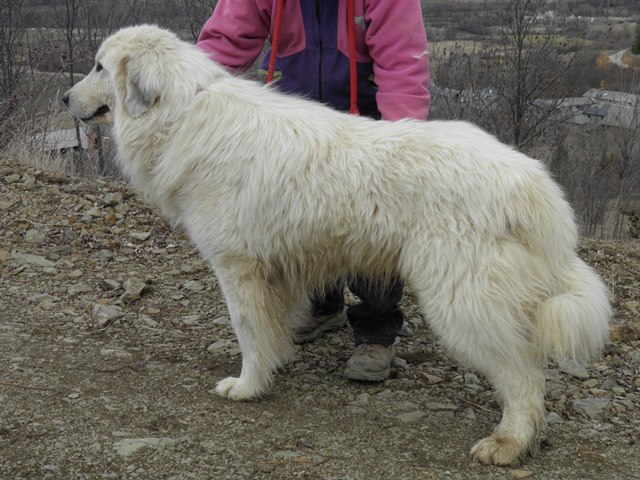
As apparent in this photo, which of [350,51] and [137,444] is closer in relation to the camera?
[137,444]

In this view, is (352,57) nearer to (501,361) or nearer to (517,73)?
(501,361)

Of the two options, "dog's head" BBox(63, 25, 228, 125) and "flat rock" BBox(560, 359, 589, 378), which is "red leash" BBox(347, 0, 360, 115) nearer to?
"dog's head" BBox(63, 25, 228, 125)

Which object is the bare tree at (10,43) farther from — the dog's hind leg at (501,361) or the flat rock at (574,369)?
the dog's hind leg at (501,361)

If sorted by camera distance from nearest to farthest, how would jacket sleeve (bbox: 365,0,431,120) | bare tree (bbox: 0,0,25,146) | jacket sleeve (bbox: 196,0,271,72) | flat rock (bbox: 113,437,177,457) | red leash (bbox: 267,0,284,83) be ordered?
flat rock (bbox: 113,437,177,457), jacket sleeve (bbox: 365,0,431,120), red leash (bbox: 267,0,284,83), jacket sleeve (bbox: 196,0,271,72), bare tree (bbox: 0,0,25,146)

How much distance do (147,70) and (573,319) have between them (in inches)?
83.1

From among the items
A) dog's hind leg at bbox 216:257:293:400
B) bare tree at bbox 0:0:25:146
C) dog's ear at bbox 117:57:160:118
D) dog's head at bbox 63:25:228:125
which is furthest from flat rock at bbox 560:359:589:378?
bare tree at bbox 0:0:25:146

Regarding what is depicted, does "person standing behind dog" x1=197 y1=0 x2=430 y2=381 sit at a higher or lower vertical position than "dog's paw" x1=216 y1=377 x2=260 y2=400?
higher

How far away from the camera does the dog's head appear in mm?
3230

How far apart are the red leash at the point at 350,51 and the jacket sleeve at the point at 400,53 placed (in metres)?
0.09

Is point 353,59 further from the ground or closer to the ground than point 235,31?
closer to the ground

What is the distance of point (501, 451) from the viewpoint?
115 inches

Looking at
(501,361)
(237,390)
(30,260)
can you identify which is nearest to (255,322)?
(237,390)

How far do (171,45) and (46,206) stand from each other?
2854 millimetres

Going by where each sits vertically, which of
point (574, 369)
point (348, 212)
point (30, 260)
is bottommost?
point (574, 369)
